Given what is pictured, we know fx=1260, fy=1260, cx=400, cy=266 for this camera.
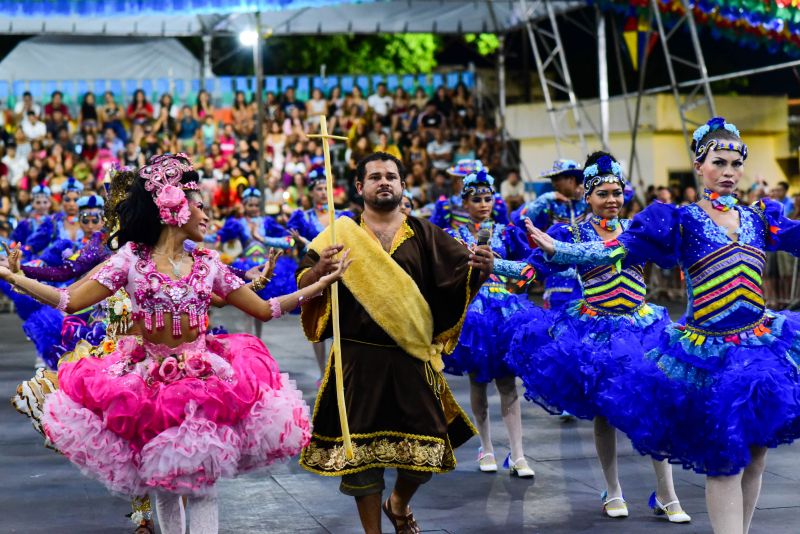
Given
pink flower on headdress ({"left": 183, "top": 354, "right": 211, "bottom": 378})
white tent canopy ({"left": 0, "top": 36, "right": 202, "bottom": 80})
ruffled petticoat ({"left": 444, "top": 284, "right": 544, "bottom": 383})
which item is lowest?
ruffled petticoat ({"left": 444, "top": 284, "right": 544, "bottom": 383})

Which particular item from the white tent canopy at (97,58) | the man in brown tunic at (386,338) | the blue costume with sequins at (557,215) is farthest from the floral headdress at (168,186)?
the white tent canopy at (97,58)

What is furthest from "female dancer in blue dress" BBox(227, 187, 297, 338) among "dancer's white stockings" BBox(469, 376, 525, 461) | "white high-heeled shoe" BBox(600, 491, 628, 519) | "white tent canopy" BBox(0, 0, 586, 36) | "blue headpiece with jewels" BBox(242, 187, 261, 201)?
"white tent canopy" BBox(0, 0, 586, 36)

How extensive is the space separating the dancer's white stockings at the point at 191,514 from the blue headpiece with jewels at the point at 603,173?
3282 millimetres

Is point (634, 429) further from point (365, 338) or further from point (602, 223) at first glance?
point (602, 223)

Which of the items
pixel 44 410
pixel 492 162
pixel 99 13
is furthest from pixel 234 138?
pixel 44 410

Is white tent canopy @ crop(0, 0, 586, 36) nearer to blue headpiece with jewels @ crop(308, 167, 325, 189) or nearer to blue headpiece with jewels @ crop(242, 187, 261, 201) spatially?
blue headpiece with jewels @ crop(242, 187, 261, 201)

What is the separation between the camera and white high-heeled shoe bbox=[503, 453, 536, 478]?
28.5 ft

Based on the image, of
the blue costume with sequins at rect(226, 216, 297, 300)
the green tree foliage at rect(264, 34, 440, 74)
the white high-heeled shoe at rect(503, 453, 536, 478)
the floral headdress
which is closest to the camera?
the floral headdress

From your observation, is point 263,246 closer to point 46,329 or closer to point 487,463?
point 46,329

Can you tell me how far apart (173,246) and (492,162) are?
20185mm

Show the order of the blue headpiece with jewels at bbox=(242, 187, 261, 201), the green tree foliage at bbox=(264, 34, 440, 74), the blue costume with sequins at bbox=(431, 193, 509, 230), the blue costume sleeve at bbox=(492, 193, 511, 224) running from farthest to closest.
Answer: the green tree foliage at bbox=(264, 34, 440, 74), the blue headpiece with jewels at bbox=(242, 187, 261, 201), the blue costume sleeve at bbox=(492, 193, 511, 224), the blue costume with sequins at bbox=(431, 193, 509, 230)

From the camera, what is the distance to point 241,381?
231 inches

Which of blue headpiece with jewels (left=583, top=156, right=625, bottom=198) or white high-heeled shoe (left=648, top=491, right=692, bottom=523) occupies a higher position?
blue headpiece with jewels (left=583, top=156, right=625, bottom=198)

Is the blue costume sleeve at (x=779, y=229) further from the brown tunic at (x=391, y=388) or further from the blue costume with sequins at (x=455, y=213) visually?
the blue costume with sequins at (x=455, y=213)
